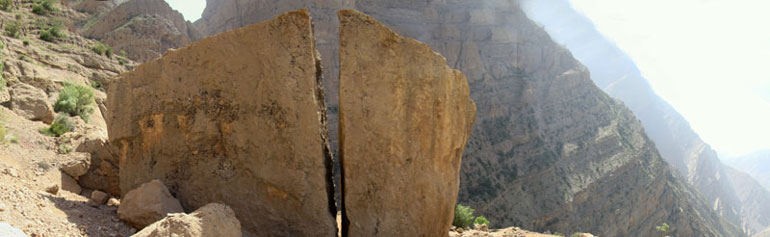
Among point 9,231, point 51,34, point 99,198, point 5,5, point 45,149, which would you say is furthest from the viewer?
point 5,5

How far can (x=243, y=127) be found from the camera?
258 inches

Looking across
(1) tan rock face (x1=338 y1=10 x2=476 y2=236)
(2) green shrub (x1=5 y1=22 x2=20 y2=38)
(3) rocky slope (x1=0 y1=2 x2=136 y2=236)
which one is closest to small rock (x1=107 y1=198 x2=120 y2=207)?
(3) rocky slope (x1=0 y1=2 x2=136 y2=236)

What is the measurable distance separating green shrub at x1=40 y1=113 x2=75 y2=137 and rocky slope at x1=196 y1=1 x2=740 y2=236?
34079 mm

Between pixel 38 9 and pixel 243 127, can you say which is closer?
pixel 243 127

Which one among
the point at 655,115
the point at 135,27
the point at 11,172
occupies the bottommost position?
the point at 655,115

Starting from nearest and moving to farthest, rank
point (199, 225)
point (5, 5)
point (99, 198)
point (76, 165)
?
point (199, 225)
point (99, 198)
point (76, 165)
point (5, 5)

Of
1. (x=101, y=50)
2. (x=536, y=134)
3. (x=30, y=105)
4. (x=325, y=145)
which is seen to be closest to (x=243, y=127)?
(x=325, y=145)

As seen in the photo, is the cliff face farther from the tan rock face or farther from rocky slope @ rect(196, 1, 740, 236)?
the tan rock face

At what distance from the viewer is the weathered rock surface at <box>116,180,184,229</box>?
596 cm

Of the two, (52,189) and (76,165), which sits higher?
(52,189)

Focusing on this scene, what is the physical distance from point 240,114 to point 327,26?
46.4 meters

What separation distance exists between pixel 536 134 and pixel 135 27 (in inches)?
1869

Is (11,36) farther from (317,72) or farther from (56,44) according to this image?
(317,72)

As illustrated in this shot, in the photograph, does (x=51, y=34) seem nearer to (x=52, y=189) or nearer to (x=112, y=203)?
(x=112, y=203)
